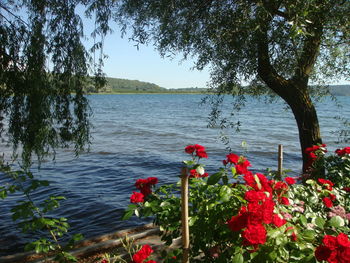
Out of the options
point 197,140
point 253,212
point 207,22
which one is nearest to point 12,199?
point 207,22

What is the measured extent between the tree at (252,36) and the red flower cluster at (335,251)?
397 cm

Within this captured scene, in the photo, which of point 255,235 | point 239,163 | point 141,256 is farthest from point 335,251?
point 239,163

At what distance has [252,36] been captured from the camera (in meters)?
6.09

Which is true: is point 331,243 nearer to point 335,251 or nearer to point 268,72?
point 335,251

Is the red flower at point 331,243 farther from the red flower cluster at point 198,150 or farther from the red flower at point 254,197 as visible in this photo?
the red flower cluster at point 198,150

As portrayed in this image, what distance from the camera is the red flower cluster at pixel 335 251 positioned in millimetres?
1800

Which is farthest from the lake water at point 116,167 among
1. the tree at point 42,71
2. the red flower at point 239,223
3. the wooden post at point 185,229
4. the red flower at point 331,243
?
the red flower at point 331,243

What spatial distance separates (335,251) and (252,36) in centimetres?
495

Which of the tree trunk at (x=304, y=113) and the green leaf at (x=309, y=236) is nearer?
the green leaf at (x=309, y=236)

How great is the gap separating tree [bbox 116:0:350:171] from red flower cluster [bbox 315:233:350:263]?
13.0ft

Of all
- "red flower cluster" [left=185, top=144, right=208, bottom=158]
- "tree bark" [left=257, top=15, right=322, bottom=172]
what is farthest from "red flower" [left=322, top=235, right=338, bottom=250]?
"tree bark" [left=257, top=15, right=322, bottom=172]

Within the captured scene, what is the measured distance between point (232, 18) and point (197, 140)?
18.3 metres

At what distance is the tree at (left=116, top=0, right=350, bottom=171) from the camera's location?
19.2 feet

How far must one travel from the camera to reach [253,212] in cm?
213
